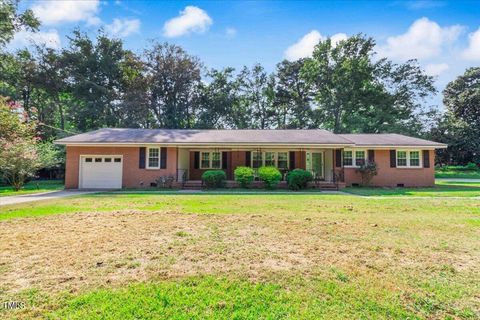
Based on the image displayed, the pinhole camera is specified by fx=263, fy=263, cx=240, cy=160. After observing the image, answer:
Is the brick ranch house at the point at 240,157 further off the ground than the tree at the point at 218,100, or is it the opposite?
the tree at the point at 218,100

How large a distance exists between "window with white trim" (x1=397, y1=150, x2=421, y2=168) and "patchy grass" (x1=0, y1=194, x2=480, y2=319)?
1098 centimetres

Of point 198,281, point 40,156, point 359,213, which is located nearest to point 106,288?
point 198,281

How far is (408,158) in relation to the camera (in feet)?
55.4

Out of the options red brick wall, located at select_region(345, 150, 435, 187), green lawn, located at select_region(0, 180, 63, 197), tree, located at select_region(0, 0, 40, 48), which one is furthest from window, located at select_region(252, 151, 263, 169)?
tree, located at select_region(0, 0, 40, 48)

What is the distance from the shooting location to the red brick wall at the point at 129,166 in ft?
52.4

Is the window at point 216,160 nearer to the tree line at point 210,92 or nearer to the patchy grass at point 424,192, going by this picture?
the patchy grass at point 424,192

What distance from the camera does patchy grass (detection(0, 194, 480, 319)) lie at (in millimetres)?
2789

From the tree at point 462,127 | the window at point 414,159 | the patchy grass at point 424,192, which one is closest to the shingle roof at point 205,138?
the patchy grass at point 424,192

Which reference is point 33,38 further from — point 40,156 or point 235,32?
point 235,32

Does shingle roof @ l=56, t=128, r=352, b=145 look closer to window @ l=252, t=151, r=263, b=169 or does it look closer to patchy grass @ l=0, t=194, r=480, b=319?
window @ l=252, t=151, r=263, b=169

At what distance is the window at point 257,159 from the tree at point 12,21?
18.5 metres

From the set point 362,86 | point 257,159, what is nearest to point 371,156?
point 257,159

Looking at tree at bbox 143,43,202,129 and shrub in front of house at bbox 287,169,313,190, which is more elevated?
tree at bbox 143,43,202,129

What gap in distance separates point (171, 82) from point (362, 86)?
881 inches
